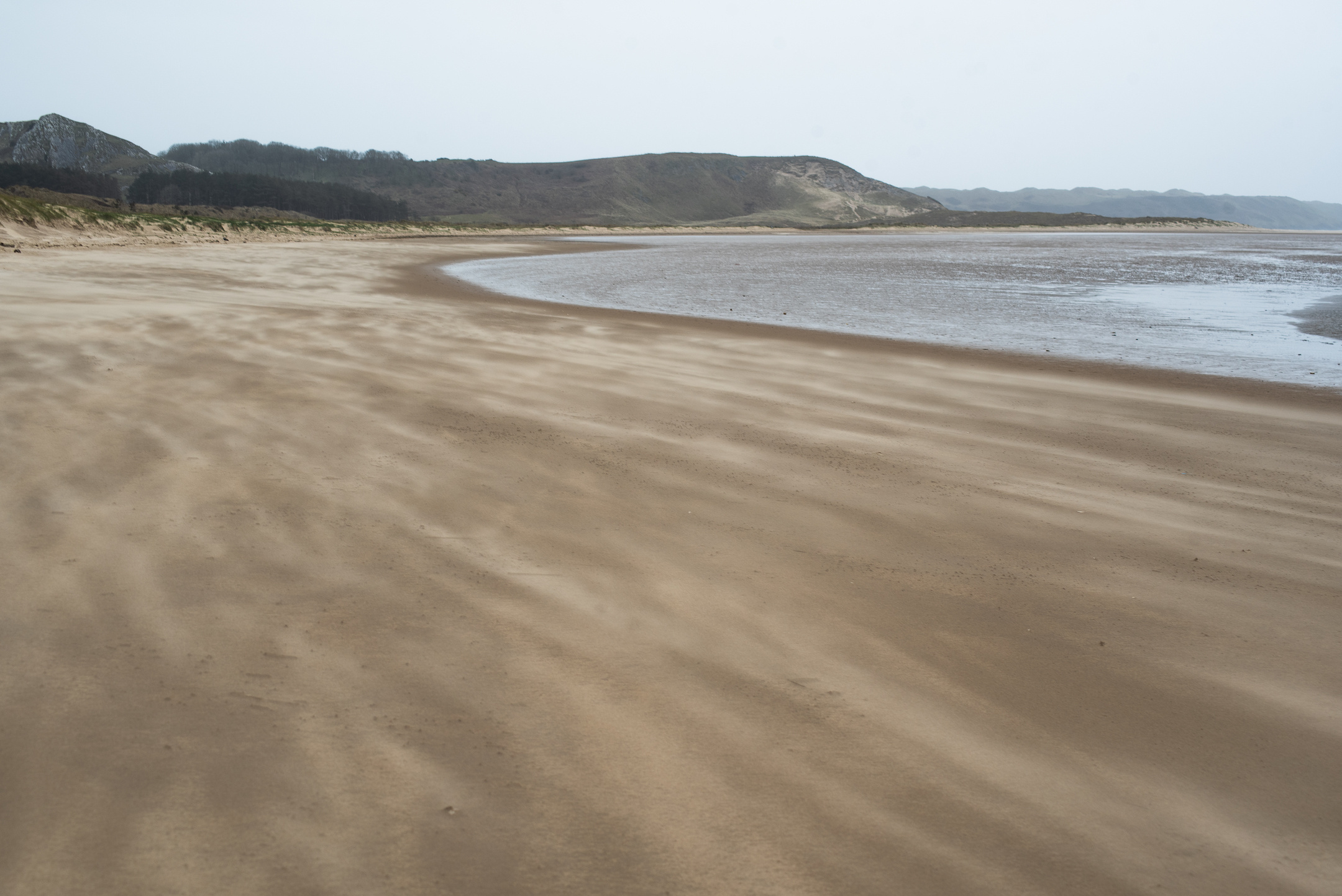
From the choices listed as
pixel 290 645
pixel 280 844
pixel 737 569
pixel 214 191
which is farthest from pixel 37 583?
pixel 214 191

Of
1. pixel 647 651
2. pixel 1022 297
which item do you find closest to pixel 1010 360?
pixel 647 651

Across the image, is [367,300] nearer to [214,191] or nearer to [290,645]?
[290,645]

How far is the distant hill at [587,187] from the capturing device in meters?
159

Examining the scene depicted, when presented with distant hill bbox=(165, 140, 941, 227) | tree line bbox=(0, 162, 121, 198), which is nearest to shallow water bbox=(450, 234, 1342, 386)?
tree line bbox=(0, 162, 121, 198)

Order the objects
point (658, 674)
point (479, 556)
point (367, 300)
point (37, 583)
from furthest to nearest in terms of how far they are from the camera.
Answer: point (367, 300) → point (479, 556) → point (37, 583) → point (658, 674)

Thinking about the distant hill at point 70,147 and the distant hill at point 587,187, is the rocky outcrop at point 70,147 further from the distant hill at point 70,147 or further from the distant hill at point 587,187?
the distant hill at point 587,187

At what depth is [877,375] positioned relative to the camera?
8.49m

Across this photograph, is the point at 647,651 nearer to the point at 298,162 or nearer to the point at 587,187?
the point at 587,187

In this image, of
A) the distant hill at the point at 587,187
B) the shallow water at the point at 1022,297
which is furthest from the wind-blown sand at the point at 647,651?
the distant hill at the point at 587,187

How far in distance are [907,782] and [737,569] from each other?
1.44 meters

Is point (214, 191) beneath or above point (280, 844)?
above

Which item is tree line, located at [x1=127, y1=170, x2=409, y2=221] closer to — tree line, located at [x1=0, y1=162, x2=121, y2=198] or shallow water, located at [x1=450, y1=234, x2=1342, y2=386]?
tree line, located at [x1=0, y1=162, x2=121, y2=198]

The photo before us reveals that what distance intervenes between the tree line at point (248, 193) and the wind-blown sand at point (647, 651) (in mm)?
96766

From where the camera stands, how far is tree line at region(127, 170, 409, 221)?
91500 millimetres
